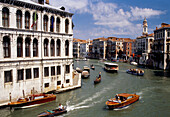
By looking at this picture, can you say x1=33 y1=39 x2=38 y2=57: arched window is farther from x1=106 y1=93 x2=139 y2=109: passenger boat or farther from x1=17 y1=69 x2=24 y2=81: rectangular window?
x1=106 y1=93 x2=139 y2=109: passenger boat

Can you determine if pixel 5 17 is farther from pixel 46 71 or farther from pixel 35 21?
pixel 46 71

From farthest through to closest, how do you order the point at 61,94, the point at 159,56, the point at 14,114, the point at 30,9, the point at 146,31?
the point at 146,31 < the point at 159,56 < the point at 61,94 < the point at 30,9 < the point at 14,114

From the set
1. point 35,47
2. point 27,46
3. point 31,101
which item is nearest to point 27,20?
point 27,46

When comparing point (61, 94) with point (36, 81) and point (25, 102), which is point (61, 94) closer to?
point (36, 81)

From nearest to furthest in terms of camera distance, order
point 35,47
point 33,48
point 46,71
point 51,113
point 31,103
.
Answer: point 51,113, point 31,103, point 33,48, point 35,47, point 46,71

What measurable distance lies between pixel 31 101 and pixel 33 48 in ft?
19.8

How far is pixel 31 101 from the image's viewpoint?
17.6 metres

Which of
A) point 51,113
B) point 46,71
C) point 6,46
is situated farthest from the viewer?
point 46,71

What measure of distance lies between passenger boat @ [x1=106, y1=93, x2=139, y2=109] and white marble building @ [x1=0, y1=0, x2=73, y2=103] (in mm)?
7427

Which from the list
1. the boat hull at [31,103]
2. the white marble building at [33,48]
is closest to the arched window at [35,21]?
the white marble building at [33,48]

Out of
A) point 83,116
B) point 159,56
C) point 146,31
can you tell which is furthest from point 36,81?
point 146,31

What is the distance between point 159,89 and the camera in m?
27.4

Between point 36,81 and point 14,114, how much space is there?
4.76 m

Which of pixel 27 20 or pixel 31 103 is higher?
pixel 27 20
